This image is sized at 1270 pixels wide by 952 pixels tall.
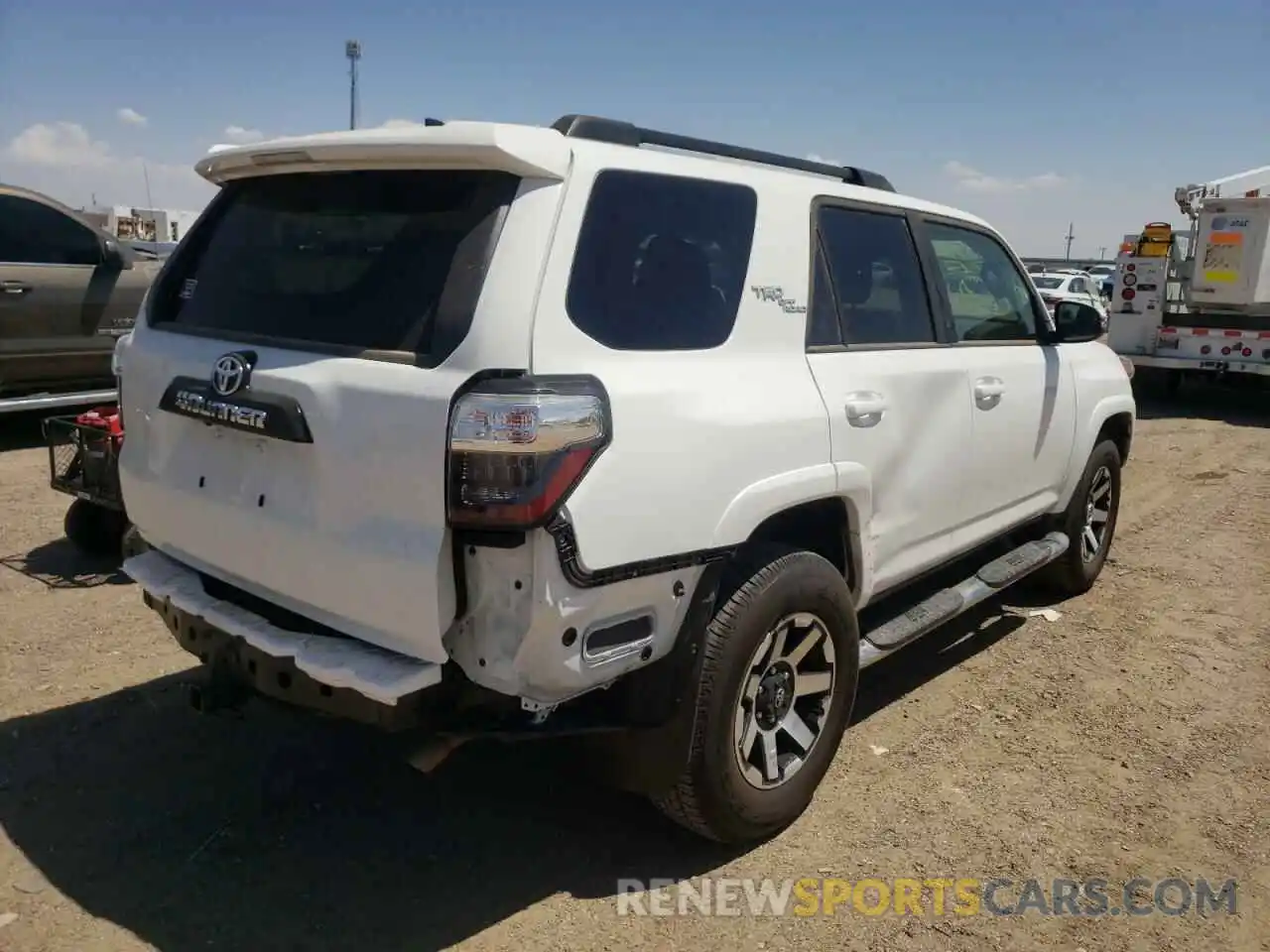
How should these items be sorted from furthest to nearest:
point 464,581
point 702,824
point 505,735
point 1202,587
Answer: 1. point 1202,587
2. point 702,824
3. point 505,735
4. point 464,581

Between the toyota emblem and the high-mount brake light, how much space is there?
0.73m

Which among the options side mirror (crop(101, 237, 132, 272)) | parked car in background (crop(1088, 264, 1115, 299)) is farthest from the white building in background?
parked car in background (crop(1088, 264, 1115, 299))

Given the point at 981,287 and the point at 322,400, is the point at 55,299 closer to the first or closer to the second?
the point at 322,400

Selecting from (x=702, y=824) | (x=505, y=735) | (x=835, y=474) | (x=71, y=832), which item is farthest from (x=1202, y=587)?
(x=71, y=832)

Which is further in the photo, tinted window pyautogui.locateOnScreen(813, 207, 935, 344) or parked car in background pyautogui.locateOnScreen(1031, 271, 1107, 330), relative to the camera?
parked car in background pyautogui.locateOnScreen(1031, 271, 1107, 330)

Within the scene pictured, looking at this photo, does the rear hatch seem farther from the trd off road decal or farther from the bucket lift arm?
the bucket lift arm

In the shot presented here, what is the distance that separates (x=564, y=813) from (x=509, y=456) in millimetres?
1584

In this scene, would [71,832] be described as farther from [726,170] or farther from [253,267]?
[726,170]

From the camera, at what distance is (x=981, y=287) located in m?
4.57

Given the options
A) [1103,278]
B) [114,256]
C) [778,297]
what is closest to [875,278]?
[778,297]

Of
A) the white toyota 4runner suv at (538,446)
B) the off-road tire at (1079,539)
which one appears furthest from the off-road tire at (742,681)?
the off-road tire at (1079,539)

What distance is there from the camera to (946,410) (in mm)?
3924

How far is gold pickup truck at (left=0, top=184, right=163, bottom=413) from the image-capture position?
795cm

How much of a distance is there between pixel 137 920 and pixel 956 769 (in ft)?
8.82
